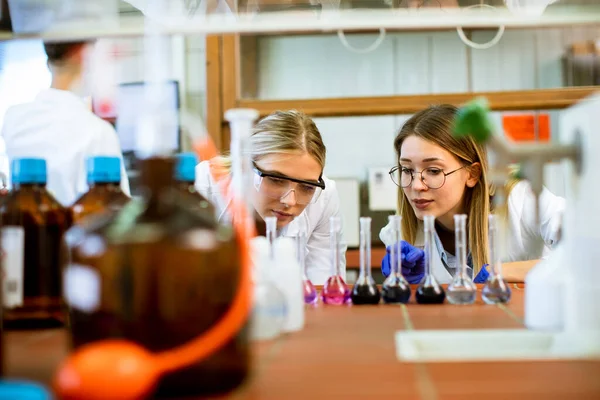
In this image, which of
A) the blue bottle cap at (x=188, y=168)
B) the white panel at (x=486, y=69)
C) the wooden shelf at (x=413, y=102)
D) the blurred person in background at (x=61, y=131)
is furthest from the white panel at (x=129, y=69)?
the blue bottle cap at (x=188, y=168)

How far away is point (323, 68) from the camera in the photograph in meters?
3.41

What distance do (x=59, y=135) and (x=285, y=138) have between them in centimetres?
78

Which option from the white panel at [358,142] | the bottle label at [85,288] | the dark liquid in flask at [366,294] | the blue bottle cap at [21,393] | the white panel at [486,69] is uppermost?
the white panel at [486,69]

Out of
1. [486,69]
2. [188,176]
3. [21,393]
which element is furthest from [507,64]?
[21,393]

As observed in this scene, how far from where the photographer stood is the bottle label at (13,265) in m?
0.79

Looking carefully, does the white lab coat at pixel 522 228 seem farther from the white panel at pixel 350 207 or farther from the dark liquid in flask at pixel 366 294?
the white panel at pixel 350 207

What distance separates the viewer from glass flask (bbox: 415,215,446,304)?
104cm

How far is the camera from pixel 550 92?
3.10 metres

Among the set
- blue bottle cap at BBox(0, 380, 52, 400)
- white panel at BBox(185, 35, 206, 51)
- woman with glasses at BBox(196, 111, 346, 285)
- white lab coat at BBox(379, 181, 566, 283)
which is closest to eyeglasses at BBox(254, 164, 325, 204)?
woman with glasses at BBox(196, 111, 346, 285)

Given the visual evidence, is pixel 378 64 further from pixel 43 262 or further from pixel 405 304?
pixel 43 262

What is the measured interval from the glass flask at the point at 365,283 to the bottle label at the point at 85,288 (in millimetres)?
610

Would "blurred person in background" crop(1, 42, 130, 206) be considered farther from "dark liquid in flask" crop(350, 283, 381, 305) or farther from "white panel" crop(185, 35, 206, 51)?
"white panel" crop(185, 35, 206, 51)

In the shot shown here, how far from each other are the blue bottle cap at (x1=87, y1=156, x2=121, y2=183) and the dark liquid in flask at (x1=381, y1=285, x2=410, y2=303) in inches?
21.2

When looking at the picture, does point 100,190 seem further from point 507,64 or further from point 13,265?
point 507,64
